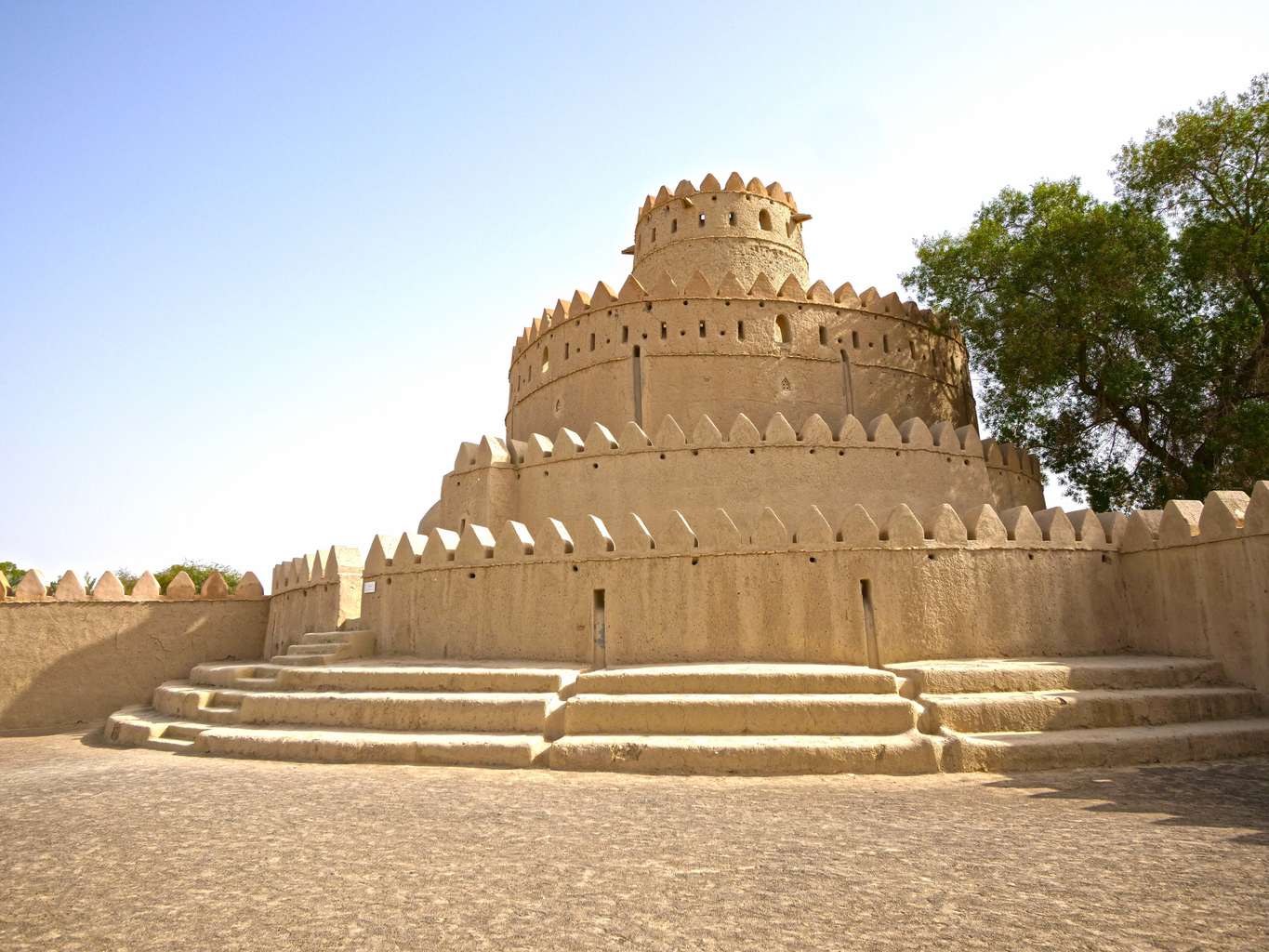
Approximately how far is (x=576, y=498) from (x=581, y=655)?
14.9 feet

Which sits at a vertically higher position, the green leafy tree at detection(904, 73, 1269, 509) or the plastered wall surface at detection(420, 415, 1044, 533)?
the green leafy tree at detection(904, 73, 1269, 509)

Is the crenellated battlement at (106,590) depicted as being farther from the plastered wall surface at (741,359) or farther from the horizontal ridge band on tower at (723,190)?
the horizontal ridge band on tower at (723,190)

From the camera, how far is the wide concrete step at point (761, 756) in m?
7.82

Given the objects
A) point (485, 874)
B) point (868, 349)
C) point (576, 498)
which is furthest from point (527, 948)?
point (868, 349)

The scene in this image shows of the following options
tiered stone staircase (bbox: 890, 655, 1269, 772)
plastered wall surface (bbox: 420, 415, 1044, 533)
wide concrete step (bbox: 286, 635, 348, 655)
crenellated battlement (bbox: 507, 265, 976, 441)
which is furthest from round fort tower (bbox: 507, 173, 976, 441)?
tiered stone staircase (bbox: 890, 655, 1269, 772)

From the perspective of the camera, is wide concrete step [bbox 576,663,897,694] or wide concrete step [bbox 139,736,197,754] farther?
wide concrete step [bbox 139,736,197,754]

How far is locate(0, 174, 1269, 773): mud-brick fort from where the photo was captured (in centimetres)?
841

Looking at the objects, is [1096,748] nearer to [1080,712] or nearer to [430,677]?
[1080,712]

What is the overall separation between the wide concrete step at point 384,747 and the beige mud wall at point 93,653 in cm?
660

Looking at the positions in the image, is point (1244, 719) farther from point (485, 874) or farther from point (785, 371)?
point (785, 371)

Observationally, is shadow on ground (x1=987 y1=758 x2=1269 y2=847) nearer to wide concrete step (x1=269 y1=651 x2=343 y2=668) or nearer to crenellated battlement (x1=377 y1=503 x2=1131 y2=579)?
crenellated battlement (x1=377 y1=503 x2=1131 y2=579)

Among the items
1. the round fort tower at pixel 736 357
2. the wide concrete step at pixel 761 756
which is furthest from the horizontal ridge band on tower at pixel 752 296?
the wide concrete step at pixel 761 756

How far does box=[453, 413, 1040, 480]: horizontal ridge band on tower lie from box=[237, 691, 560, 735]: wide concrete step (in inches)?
241

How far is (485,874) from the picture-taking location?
467cm
